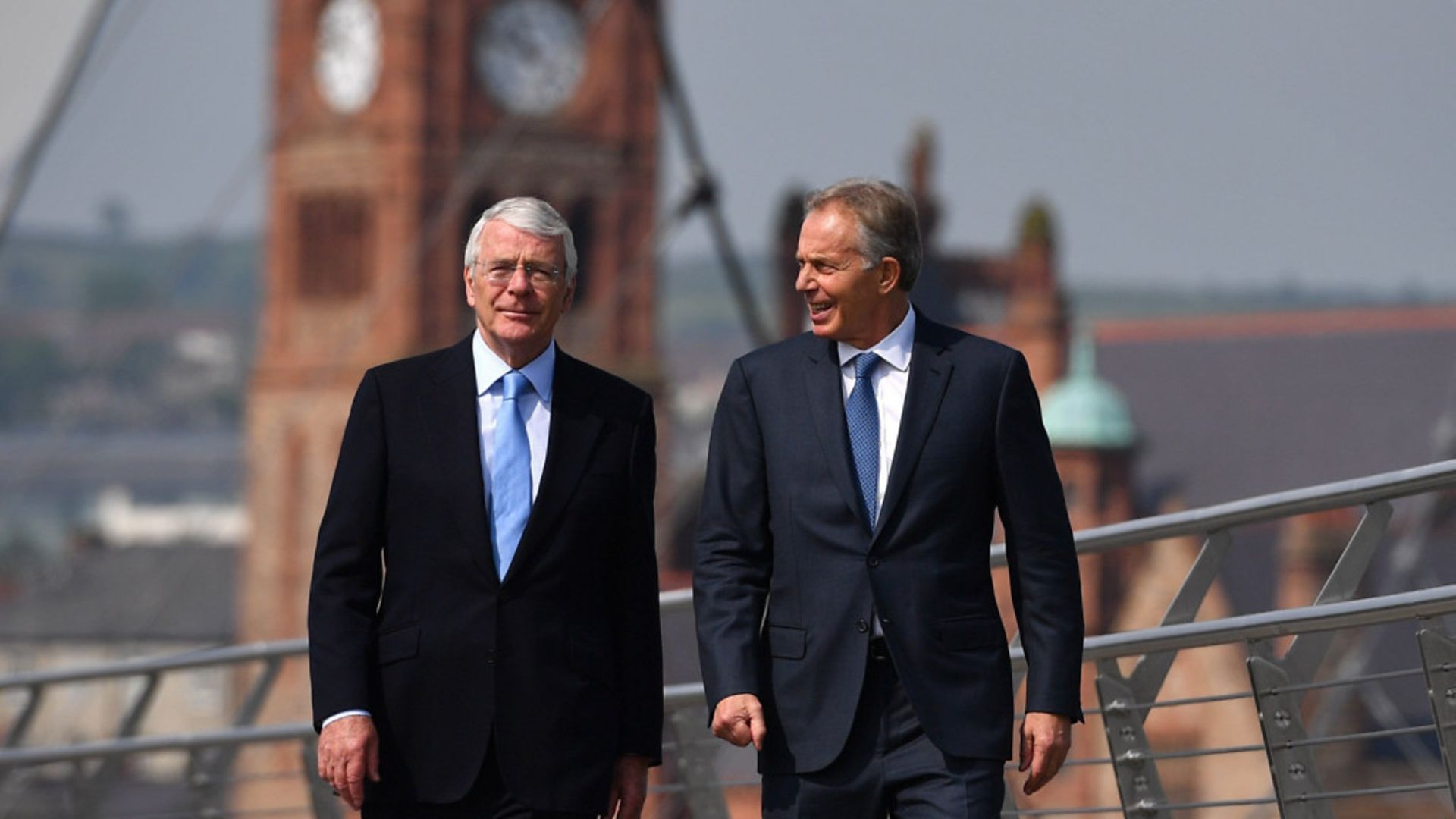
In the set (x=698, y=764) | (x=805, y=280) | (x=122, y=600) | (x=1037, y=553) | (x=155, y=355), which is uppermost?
(x=805, y=280)

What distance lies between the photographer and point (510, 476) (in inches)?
204

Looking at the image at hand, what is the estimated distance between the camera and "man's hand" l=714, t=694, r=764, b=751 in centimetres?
501

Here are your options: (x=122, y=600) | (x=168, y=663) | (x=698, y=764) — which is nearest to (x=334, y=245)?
(x=122, y=600)

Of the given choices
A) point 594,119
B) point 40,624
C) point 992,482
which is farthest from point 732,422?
point 40,624

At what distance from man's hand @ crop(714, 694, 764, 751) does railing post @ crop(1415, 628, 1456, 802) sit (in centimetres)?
149

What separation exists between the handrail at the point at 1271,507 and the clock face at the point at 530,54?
5875 centimetres

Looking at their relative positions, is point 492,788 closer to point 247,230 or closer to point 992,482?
point 992,482

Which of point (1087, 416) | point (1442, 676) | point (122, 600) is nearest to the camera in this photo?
point (1442, 676)

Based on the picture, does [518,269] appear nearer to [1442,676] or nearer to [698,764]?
[1442,676]

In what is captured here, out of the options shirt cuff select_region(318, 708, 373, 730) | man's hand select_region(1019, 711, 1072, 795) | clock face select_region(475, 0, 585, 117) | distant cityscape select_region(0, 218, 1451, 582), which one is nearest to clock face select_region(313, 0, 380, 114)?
clock face select_region(475, 0, 585, 117)

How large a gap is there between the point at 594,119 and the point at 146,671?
2190 inches

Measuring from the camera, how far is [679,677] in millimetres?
52281

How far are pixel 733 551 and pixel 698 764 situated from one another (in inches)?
112

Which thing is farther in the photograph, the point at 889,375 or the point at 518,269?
the point at 889,375
